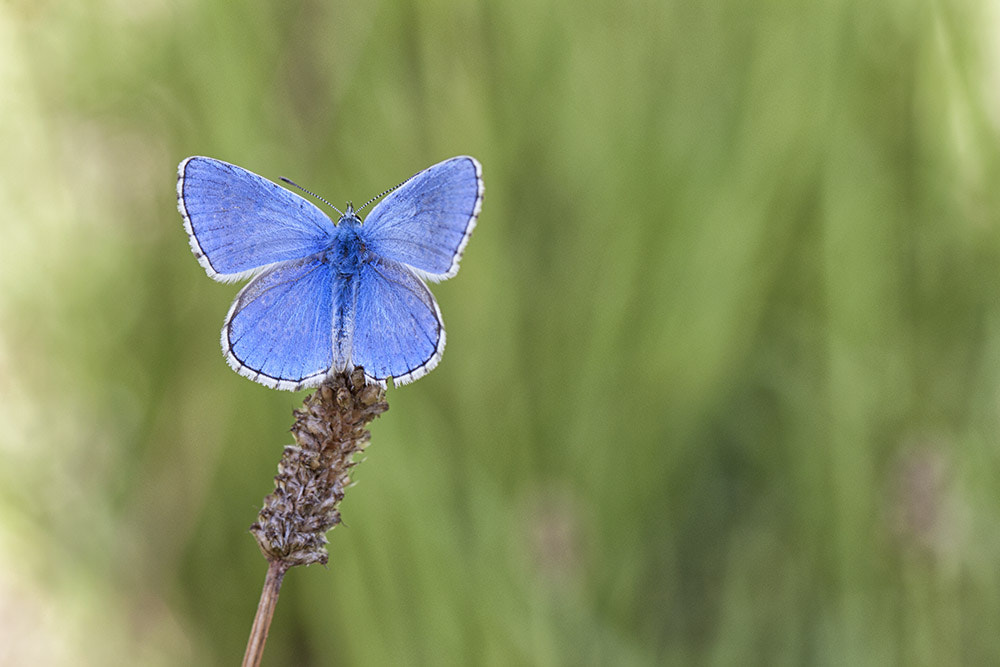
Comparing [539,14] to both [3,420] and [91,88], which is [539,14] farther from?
[3,420]

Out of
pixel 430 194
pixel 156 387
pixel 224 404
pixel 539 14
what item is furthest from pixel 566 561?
pixel 539 14

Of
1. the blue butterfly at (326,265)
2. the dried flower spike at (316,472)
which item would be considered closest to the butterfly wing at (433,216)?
the blue butterfly at (326,265)

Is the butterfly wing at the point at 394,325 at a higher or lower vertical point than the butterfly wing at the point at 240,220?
lower

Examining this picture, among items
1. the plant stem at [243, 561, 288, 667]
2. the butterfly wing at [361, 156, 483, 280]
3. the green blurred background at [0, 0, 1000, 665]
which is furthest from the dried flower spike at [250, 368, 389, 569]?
the green blurred background at [0, 0, 1000, 665]

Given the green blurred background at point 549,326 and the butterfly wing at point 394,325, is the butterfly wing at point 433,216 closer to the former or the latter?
the butterfly wing at point 394,325

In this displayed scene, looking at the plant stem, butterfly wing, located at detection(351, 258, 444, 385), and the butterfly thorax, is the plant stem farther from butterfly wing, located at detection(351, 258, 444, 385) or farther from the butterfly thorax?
the butterfly thorax

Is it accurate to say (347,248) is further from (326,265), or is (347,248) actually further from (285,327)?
(285,327)

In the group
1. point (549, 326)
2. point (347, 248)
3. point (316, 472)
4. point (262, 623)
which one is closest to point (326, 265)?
point (347, 248)
